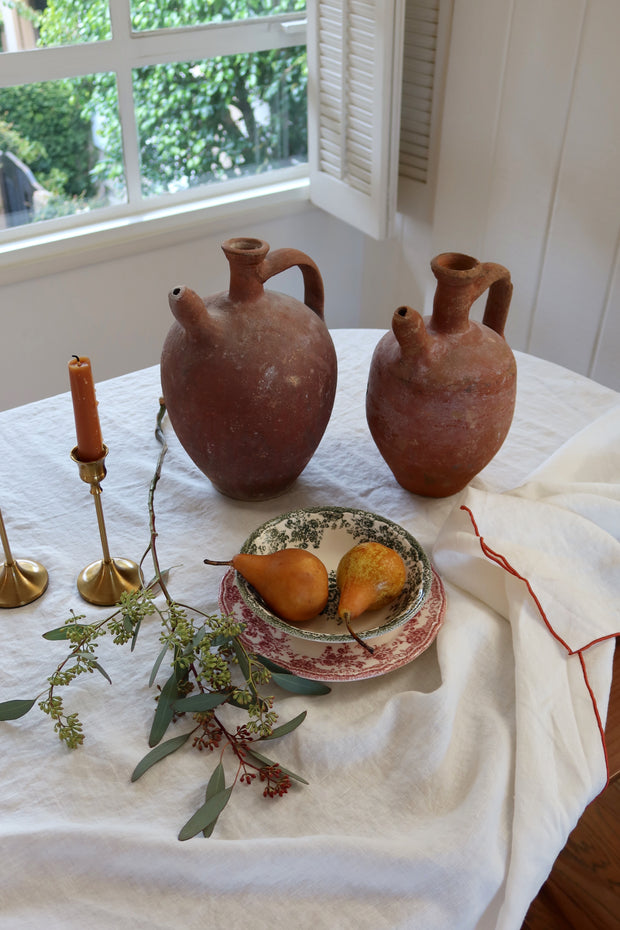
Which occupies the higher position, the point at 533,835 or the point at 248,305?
the point at 248,305

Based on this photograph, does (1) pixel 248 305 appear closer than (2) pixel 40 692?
No

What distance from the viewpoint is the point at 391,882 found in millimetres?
640

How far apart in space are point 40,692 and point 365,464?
0.52 metres

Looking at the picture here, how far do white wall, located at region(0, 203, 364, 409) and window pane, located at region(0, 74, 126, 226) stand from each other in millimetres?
168

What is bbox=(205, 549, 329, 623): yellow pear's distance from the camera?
0.82 m

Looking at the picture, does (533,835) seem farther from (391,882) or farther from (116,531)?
(116,531)

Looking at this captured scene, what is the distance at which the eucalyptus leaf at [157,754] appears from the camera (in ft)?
2.35

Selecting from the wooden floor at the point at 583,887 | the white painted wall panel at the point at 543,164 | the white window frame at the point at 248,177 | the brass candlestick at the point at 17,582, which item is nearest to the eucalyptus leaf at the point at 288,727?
the brass candlestick at the point at 17,582

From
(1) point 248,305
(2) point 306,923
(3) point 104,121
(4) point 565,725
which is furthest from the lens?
(3) point 104,121

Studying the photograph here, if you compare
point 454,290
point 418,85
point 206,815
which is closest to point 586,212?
point 418,85

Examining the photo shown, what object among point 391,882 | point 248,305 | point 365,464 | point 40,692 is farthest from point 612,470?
point 40,692

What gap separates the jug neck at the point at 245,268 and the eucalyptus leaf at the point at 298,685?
43cm

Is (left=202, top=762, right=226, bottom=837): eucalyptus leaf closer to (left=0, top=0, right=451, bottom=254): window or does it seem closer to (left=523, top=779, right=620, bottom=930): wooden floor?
(left=523, top=779, right=620, bottom=930): wooden floor

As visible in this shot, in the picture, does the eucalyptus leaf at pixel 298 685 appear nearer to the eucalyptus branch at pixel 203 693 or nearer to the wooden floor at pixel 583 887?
the eucalyptus branch at pixel 203 693
